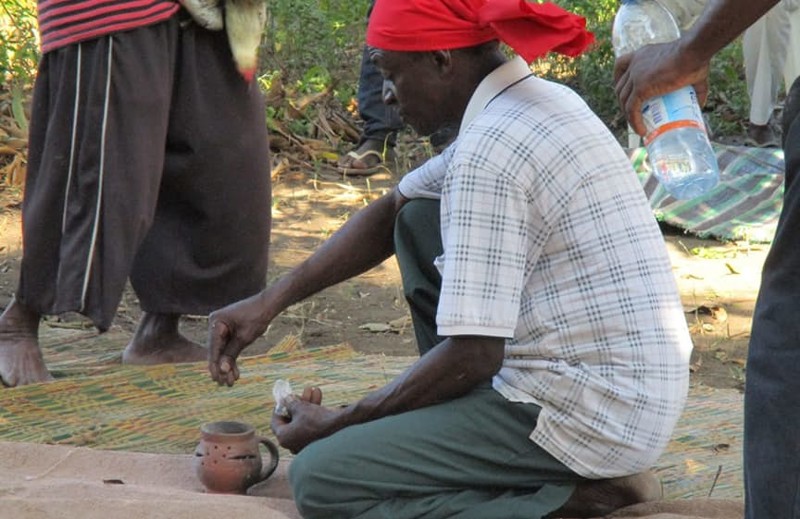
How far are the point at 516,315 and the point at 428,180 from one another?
56cm

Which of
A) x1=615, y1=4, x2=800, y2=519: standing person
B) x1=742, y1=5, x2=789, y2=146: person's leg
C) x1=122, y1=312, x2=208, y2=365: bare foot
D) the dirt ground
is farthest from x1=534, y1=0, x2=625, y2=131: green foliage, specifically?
x1=615, y1=4, x2=800, y2=519: standing person

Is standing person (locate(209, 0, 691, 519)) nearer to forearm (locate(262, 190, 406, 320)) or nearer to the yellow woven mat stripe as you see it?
forearm (locate(262, 190, 406, 320))

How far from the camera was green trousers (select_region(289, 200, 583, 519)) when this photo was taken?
2.63 metres

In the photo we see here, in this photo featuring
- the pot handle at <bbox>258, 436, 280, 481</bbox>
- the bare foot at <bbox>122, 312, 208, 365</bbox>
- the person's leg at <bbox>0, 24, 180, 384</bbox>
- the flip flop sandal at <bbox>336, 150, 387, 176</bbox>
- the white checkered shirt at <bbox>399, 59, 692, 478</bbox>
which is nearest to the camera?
the white checkered shirt at <bbox>399, 59, 692, 478</bbox>

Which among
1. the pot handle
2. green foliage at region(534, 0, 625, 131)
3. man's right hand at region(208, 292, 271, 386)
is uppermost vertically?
man's right hand at region(208, 292, 271, 386)

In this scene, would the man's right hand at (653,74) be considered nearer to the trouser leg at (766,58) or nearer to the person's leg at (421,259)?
the person's leg at (421,259)

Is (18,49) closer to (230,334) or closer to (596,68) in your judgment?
(596,68)

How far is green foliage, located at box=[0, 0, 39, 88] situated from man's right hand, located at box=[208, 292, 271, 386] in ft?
13.2

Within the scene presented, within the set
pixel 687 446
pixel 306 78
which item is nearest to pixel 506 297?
pixel 687 446

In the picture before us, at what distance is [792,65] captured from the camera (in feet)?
23.3

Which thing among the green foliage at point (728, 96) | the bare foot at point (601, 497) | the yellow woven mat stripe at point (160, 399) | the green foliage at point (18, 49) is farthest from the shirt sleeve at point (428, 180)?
the green foliage at point (728, 96)

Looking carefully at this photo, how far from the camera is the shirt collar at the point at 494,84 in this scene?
262 centimetres

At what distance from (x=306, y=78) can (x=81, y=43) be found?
3.93 meters

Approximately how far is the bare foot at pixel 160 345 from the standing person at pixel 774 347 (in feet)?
7.60
